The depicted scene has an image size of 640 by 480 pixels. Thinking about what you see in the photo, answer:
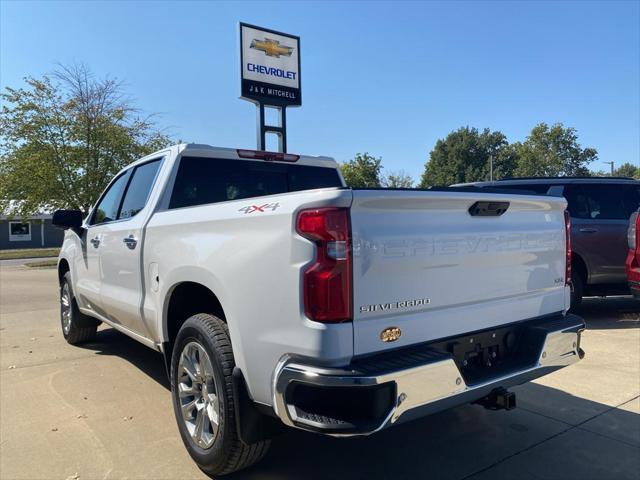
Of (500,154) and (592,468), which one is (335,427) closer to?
(592,468)

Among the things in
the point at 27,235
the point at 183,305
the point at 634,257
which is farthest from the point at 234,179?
the point at 27,235

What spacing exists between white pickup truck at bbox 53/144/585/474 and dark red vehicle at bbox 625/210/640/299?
3.28m

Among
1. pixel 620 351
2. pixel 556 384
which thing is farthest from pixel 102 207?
pixel 620 351

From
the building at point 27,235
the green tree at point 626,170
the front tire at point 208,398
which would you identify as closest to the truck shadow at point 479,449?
the front tire at point 208,398

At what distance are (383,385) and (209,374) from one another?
3.90ft

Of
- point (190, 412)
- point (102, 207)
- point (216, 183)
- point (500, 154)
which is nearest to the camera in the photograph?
point (190, 412)

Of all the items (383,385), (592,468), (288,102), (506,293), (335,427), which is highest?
(288,102)

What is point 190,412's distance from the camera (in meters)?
3.23

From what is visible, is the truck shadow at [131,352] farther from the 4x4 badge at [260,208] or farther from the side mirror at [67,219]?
the 4x4 badge at [260,208]

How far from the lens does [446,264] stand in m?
2.64

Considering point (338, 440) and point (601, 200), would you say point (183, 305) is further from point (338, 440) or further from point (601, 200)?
point (601, 200)

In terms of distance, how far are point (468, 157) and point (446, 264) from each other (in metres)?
65.6

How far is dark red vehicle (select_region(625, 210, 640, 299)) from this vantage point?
19.6 feet

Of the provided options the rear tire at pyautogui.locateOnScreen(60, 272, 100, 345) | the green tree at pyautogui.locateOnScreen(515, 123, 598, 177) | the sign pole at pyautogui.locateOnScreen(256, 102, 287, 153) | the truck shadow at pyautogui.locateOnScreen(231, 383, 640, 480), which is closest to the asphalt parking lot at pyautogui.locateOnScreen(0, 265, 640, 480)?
the truck shadow at pyautogui.locateOnScreen(231, 383, 640, 480)
